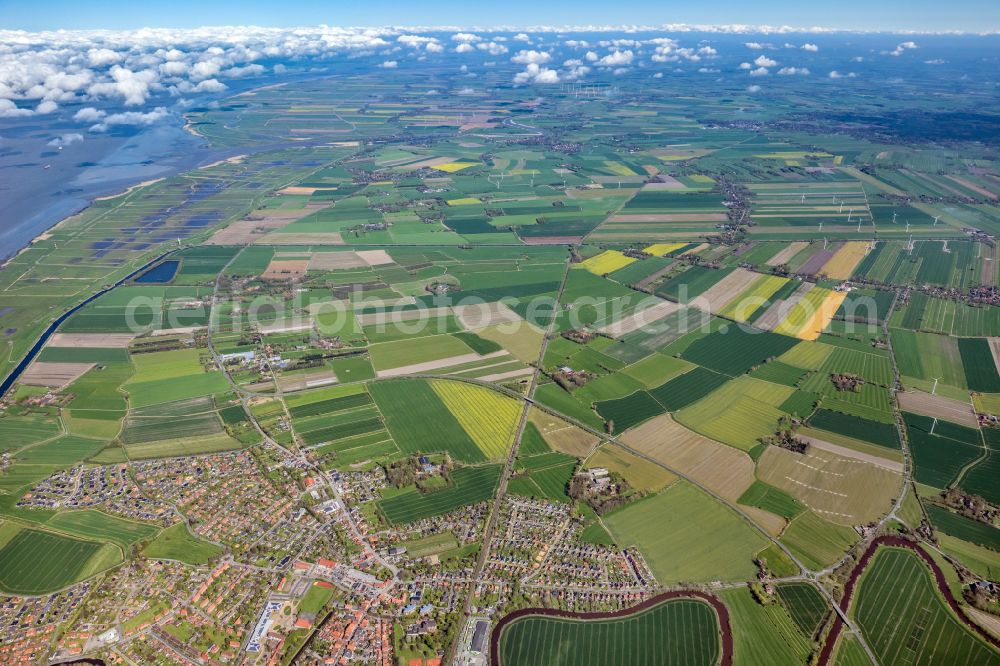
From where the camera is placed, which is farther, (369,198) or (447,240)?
(369,198)

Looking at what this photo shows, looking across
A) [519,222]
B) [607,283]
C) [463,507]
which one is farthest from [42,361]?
[519,222]

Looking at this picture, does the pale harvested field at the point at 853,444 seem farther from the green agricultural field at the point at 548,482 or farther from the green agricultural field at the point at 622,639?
the green agricultural field at the point at 622,639

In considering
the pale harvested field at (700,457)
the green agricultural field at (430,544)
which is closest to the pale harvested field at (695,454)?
the pale harvested field at (700,457)

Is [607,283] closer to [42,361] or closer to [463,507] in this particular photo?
[463,507]

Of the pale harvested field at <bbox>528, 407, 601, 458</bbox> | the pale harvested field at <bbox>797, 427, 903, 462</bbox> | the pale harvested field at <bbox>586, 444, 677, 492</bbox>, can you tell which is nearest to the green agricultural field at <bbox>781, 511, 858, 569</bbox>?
the pale harvested field at <bbox>586, 444, 677, 492</bbox>

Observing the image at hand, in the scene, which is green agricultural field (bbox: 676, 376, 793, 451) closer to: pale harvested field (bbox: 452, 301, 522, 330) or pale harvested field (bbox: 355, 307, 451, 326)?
pale harvested field (bbox: 452, 301, 522, 330)

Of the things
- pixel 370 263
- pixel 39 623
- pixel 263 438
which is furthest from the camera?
pixel 370 263

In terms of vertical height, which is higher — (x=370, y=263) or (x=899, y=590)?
(x=899, y=590)
